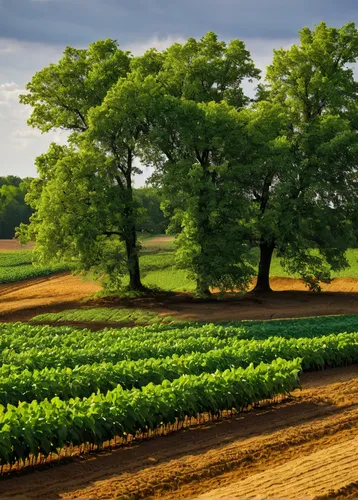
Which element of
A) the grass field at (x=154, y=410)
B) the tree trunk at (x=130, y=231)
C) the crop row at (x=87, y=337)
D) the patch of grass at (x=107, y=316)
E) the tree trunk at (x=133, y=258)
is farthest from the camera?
the tree trunk at (x=133, y=258)

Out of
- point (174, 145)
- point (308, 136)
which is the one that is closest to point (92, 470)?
point (174, 145)

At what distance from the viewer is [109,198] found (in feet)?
118

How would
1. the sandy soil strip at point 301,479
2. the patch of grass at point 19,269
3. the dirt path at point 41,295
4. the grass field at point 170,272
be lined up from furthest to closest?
the patch of grass at point 19,269 → the grass field at point 170,272 → the dirt path at point 41,295 → the sandy soil strip at point 301,479

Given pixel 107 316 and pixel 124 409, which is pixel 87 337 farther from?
pixel 107 316

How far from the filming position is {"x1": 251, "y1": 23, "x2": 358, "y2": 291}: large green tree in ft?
124

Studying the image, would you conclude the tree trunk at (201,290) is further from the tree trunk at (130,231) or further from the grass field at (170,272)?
the grass field at (170,272)

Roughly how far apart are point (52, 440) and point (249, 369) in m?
5.95

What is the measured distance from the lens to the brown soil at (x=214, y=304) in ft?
113

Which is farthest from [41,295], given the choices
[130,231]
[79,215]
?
[79,215]

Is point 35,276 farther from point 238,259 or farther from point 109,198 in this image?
point 238,259

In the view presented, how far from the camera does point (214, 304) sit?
3728cm

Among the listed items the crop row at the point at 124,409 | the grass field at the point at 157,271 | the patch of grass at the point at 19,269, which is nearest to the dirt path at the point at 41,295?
the patch of grass at the point at 19,269

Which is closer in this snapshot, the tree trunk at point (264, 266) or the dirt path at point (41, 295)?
the dirt path at point (41, 295)

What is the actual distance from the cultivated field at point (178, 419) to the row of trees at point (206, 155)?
43.2ft
